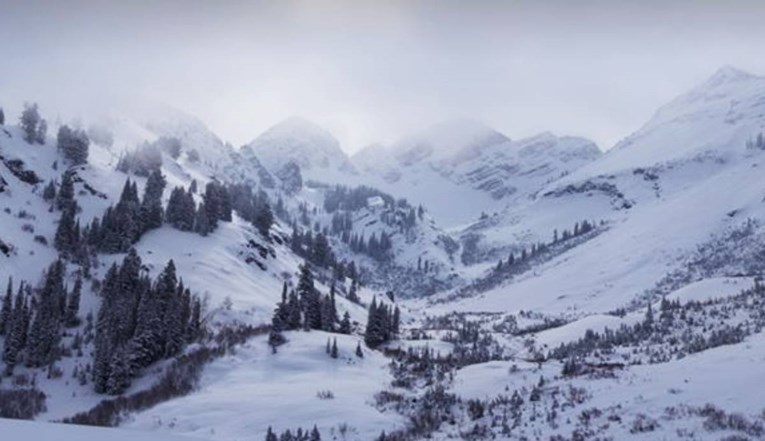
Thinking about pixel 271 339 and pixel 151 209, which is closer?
pixel 271 339

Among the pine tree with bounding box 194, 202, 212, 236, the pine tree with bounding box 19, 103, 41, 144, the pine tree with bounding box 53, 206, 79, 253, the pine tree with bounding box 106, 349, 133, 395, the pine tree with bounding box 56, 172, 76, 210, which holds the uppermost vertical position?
the pine tree with bounding box 19, 103, 41, 144

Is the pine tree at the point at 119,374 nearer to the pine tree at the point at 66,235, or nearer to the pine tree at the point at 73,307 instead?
the pine tree at the point at 73,307

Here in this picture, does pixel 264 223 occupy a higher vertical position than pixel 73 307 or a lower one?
higher

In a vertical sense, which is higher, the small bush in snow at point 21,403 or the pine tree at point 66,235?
the pine tree at point 66,235

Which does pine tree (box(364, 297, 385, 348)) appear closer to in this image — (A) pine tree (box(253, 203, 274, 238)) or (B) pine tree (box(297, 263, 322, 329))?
(B) pine tree (box(297, 263, 322, 329))

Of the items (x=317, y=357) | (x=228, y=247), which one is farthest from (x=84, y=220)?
(x=317, y=357)

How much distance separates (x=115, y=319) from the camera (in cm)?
7262

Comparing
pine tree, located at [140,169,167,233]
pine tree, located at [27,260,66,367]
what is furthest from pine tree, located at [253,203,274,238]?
pine tree, located at [27,260,66,367]

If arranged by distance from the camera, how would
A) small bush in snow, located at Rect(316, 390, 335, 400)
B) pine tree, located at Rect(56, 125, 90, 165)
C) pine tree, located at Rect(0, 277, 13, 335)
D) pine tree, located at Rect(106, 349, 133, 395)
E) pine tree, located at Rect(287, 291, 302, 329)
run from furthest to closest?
pine tree, located at Rect(56, 125, 90, 165) < pine tree, located at Rect(287, 291, 302, 329) < pine tree, located at Rect(0, 277, 13, 335) < pine tree, located at Rect(106, 349, 133, 395) < small bush in snow, located at Rect(316, 390, 335, 400)

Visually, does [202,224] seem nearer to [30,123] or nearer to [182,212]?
[182,212]

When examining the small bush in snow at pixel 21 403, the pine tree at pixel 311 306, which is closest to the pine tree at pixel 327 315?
the pine tree at pixel 311 306

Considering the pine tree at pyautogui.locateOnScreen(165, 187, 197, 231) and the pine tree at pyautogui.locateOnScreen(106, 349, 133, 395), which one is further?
the pine tree at pyautogui.locateOnScreen(165, 187, 197, 231)

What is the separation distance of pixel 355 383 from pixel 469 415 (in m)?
14.8

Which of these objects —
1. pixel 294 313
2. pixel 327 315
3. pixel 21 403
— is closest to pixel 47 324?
pixel 21 403
